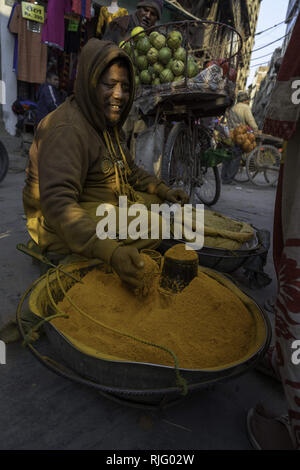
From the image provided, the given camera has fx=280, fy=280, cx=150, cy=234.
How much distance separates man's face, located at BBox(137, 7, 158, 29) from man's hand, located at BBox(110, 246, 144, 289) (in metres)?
4.26

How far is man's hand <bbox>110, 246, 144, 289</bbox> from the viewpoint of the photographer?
1.11m

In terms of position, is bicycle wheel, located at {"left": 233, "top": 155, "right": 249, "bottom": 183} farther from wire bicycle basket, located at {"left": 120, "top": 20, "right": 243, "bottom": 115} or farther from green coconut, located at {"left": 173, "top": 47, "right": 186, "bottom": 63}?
green coconut, located at {"left": 173, "top": 47, "right": 186, "bottom": 63}

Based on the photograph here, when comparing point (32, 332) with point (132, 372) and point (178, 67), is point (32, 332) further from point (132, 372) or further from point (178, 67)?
point (178, 67)

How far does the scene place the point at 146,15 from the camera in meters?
4.09

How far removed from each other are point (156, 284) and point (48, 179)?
718 mm

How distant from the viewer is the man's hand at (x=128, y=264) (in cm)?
111

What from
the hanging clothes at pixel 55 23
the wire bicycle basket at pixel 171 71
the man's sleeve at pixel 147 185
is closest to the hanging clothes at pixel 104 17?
the hanging clothes at pixel 55 23

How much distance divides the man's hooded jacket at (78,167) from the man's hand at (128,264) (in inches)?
2.0

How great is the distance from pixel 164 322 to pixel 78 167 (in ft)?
2.83

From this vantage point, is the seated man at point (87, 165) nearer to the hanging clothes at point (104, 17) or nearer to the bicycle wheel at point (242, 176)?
the hanging clothes at point (104, 17)

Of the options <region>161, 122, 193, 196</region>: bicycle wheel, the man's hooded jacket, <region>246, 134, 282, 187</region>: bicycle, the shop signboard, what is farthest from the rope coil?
<region>246, 134, 282, 187</region>: bicycle
